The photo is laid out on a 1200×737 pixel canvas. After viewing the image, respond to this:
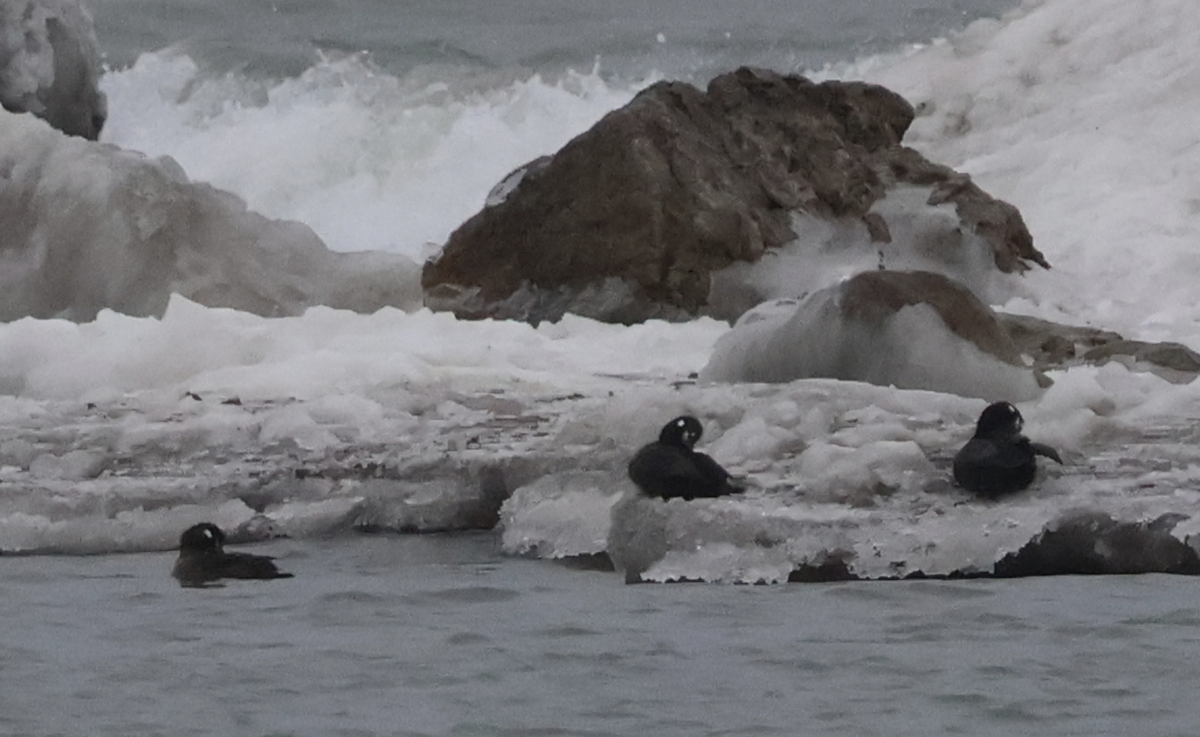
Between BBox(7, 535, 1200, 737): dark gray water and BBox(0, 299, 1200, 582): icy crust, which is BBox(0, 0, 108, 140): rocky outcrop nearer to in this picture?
BBox(0, 299, 1200, 582): icy crust

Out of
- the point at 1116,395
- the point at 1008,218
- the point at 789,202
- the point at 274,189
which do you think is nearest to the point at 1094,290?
the point at 1008,218

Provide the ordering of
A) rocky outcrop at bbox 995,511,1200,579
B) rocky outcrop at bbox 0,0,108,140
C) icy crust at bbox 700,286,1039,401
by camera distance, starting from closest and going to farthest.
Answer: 1. rocky outcrop at bbox 995,511,1200,579
2. icy crust at bbox 700,286,1039,401
3. rocky outcrop at bbox 0,0,108,140

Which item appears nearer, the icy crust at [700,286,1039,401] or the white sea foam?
the icy crust at [700,286,1039,401]

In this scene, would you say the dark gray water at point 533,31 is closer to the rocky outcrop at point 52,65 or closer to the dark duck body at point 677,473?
the rocky outcrop at point 52,65

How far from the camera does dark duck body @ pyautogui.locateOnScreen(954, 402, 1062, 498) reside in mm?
7867

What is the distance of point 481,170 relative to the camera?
19.2 m

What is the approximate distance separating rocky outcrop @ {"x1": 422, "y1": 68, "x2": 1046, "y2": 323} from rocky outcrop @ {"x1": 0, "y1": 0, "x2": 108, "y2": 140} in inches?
172

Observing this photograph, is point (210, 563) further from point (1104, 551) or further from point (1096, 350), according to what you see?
point (1096, 350)

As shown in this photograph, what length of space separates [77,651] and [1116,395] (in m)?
4.59

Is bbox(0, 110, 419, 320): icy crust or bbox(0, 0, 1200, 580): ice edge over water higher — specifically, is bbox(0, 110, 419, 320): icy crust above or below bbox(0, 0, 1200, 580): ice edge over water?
above

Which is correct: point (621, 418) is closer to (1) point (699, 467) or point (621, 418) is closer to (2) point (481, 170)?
(1) point (699, 467)

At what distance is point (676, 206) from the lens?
43.7ft

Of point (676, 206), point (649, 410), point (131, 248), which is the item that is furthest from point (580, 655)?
point (131, 248)

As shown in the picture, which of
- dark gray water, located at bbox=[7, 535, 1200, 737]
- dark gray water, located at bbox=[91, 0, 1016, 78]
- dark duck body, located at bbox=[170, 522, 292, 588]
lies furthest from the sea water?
dark gray water, located at bbox=[91, 0, 1016, 78]
